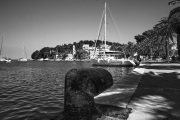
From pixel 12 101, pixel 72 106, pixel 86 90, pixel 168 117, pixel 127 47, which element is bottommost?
pixel 12 101

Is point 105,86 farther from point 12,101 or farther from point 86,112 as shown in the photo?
point 12,101

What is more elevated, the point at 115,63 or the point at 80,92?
the point at 80,92

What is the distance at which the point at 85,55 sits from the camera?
179500 mm

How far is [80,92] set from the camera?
10.3 ft

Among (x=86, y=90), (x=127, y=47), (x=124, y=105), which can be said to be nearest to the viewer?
(x=86, y=90)

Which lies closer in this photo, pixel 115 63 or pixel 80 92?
pixel 80 92

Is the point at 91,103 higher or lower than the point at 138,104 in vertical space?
higher

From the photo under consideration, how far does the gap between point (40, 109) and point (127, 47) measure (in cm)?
12711

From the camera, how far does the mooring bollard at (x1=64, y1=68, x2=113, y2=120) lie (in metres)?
3.13

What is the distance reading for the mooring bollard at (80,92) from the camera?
10.3 feet

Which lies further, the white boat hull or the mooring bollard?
the white boat hull

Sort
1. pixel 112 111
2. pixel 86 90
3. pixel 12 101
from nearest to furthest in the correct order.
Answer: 1. pixel 86 90
2. pixel 112 111
3. pixel 12 101

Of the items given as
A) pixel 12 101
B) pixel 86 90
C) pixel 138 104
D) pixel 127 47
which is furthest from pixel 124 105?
pixel 127 47

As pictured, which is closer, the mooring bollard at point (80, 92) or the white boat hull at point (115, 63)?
the mooring bollard at point (80, 92)
